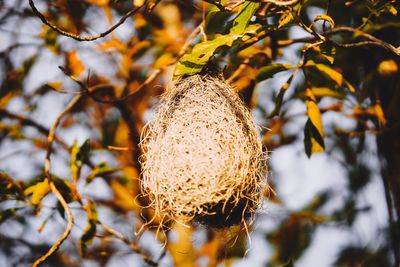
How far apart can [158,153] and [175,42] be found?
49.1 inches

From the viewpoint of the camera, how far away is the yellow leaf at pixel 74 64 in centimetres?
213

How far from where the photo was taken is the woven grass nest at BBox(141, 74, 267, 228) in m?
1.13

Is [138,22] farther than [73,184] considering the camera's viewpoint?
Yes

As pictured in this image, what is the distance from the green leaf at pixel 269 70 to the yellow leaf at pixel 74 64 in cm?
99

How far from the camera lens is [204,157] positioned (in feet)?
3.70

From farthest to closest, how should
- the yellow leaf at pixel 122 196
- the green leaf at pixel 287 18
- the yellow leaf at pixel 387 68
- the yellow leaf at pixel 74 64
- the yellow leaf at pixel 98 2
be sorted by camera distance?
the yellow leaf at pixel 122 196, the yellow leaf at pixel 98 2, the yellow leaf at pixel 74 64, the yellow leaf at pixel 387 68, the green leaf at pixel 287 18

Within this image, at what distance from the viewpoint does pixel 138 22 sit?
2434mm

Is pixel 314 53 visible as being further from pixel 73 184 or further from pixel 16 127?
Answer: pixel 16 127

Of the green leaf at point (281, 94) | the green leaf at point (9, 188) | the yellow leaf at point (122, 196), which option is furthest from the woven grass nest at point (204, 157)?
the yellow leaf at point (122, 196)

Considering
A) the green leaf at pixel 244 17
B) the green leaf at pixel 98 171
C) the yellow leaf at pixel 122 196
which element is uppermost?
the green leaf at pixel 244 17

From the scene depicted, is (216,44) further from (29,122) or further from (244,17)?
(29,122)

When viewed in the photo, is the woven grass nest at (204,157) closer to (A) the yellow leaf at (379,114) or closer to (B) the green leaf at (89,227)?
(B) the green leaf at (89,227)

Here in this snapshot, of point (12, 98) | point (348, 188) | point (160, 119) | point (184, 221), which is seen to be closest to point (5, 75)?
point (12, 98)

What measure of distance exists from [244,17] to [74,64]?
1251 mm
